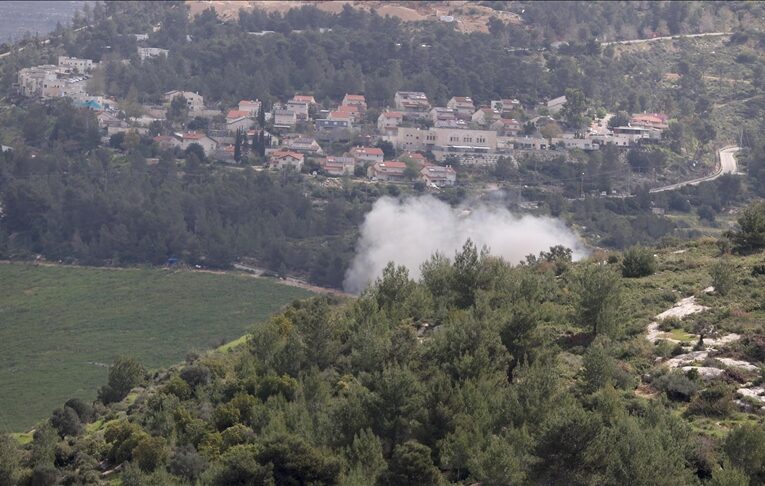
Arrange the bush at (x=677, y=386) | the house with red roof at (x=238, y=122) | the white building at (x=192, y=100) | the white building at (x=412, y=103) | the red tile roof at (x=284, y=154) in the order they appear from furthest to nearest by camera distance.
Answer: the white building at (x=192, y=100)
the white building at (x=412, y=103)
the house with red roof at (x=238, y=122)
the red tile roof at (x=284, y=154)
the bush at (x=677, y=386)

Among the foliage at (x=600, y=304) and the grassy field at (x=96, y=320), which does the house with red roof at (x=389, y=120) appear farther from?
the foliage at (x=600, y=304)

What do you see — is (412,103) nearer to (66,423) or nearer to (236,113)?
(236,113)

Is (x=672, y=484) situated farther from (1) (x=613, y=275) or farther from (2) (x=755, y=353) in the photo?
(1) (x=613, y=275)

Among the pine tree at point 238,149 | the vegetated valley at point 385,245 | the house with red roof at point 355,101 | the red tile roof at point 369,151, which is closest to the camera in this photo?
the vegetated valley at point 385,245

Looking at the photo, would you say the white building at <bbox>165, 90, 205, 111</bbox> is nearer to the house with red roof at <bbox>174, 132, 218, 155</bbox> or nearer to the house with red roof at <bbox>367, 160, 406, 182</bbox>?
the house with red roof at <bbox>174, 132, 218, 155</bbox>

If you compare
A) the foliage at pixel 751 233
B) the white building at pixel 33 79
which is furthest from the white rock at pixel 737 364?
the white building at pixel 33 79

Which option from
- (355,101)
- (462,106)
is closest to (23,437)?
(462,106)

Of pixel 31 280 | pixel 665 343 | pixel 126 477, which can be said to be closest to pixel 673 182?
pixel 31 280
